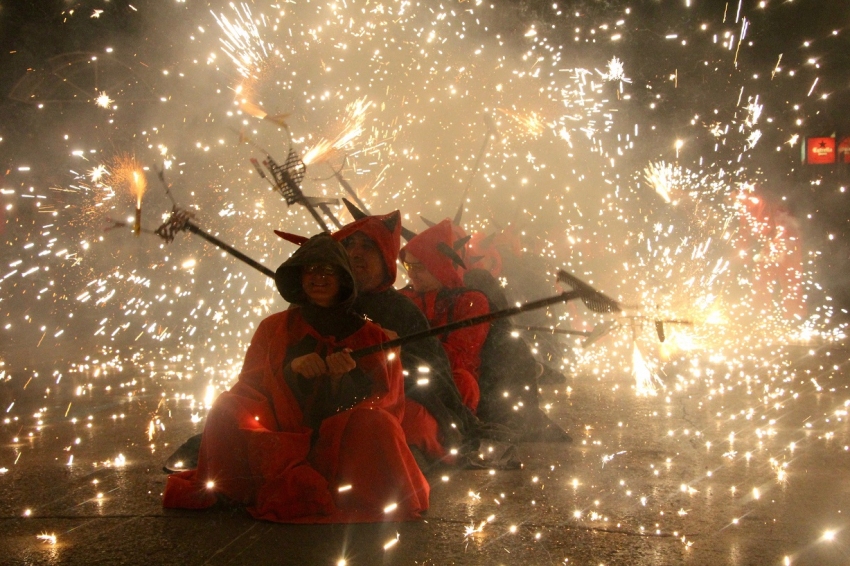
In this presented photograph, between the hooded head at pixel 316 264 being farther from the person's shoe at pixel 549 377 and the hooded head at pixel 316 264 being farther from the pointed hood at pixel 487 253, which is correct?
the pointed hood at pixel 487 253

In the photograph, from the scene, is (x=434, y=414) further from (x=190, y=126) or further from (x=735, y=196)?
(x=735, y=196)

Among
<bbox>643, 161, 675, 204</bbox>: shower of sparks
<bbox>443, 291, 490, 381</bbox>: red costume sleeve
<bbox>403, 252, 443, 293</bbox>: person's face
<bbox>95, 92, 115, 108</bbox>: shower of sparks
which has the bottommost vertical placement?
<bbox>443, 291, 490, 381</bbox>: red costume sleeve

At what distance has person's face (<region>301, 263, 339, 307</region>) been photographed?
11.6 ft

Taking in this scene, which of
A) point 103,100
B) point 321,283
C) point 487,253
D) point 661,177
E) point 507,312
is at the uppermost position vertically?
point 661,177

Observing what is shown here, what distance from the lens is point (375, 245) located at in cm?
436

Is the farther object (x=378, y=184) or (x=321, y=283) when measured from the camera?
(x=378, y=184)

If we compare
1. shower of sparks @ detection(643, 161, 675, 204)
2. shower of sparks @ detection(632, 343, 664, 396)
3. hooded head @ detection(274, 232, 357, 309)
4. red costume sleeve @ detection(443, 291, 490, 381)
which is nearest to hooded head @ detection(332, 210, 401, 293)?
hooded head @ detection(274, 232, 357, 309)

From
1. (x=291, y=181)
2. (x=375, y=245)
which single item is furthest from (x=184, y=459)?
(x=291, y=181)

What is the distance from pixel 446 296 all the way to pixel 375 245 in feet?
4.39

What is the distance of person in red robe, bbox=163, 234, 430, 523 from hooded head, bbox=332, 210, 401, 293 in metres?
0.74

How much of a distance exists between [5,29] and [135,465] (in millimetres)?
7298

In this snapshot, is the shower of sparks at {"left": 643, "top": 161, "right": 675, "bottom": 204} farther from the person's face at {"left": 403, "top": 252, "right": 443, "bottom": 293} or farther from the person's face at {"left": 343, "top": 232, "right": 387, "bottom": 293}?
the person's face at {"left": 343, "top": 232, "right": 387, "bottom": 293}

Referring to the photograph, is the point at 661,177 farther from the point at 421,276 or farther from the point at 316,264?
the point at 316,264

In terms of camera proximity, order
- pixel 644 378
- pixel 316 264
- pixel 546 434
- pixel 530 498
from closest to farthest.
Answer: pixel 316 264
pixel 530 498
pixel 546 434
pixel 644 378
